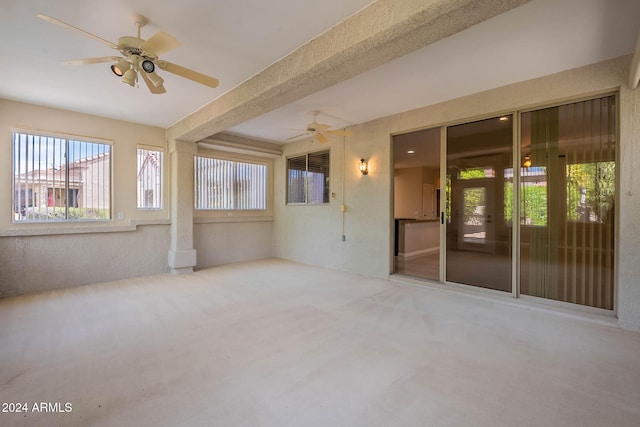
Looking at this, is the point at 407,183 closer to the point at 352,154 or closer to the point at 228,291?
the point at 352,154

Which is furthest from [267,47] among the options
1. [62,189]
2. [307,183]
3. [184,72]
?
[62,189]

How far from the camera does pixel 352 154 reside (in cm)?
552

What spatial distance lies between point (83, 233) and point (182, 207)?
1554mm

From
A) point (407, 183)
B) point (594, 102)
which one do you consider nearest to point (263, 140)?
point (407, 183)

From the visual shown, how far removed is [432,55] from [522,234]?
258cm

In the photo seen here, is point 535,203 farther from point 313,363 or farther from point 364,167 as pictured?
point 313,363

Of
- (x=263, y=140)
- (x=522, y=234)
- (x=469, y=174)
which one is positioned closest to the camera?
(x=522, y=234)

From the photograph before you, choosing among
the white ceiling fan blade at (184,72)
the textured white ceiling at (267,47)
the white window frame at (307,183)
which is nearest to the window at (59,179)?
the textured white ceiling at (267,47)

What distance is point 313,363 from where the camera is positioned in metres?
2.27

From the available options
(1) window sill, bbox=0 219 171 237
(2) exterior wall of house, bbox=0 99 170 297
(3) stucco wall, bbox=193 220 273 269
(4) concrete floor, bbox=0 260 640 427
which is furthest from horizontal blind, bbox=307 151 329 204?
(1) window sill, bbox=0 219 171 237

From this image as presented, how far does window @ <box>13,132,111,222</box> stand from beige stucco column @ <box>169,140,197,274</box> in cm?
104

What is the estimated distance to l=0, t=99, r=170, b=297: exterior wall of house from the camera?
13.4 feet

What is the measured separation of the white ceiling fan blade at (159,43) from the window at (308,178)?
4.02m

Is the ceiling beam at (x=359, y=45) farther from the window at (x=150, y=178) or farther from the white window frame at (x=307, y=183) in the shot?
the window at (x=150, y=178)
